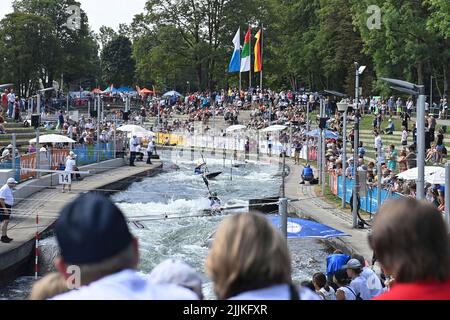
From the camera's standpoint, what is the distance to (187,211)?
90.1 ft

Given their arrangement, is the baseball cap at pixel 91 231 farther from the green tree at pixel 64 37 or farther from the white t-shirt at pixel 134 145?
the green tree at pixel 64 37

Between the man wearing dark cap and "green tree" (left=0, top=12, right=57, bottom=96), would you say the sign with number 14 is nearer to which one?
the man wearing dark cap

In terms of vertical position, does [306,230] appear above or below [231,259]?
below

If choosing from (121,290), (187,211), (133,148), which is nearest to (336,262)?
(121,290)

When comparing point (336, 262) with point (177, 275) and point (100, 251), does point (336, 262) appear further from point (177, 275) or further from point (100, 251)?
point (100, 251)

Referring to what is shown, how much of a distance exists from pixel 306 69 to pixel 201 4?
13792 millimetres

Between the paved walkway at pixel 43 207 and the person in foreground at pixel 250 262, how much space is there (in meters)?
15.7

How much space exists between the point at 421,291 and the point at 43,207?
905 inches

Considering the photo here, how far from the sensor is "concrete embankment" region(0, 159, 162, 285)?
18.5 m

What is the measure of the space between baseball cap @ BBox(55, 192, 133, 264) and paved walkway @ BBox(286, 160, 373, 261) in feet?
43.9

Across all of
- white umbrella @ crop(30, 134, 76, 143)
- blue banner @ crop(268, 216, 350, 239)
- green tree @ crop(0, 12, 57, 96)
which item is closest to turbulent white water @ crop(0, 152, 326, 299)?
blue banner @ crop(268, 216, 350, 239)

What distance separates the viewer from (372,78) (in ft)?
237

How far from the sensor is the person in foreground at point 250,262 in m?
2.97

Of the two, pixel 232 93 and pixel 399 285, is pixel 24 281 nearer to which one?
pixel 399 285
